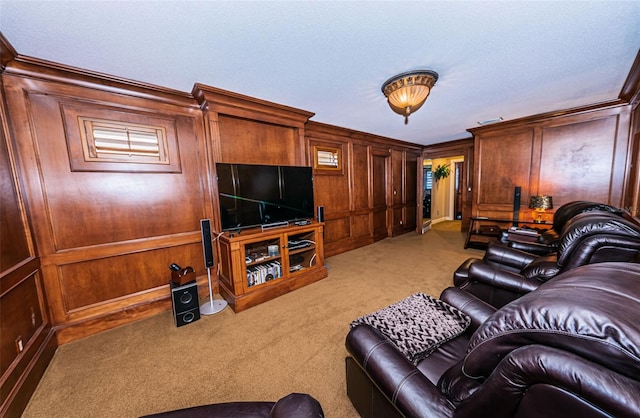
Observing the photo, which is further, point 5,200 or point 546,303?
point 5,200

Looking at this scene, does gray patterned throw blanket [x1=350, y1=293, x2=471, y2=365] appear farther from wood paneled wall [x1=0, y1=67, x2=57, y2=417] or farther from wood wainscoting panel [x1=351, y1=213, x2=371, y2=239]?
wood wainscoting panel [x1=351, y1=213, x2=371, y2=239]

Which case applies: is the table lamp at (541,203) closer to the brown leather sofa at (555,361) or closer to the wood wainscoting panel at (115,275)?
the brown leather sofa at (555,361)

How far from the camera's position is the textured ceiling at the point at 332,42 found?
1.37m

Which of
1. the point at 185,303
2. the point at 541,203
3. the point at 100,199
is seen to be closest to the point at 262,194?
the point at 185,303

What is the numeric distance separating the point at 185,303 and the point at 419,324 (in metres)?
2.15

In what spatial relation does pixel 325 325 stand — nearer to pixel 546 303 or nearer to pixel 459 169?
pixel 546 303

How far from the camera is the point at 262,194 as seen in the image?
8.78 feet

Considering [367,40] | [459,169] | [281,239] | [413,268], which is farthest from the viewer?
[459,169]

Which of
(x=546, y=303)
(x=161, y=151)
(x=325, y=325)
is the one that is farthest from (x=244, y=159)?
(x=546, y=303)

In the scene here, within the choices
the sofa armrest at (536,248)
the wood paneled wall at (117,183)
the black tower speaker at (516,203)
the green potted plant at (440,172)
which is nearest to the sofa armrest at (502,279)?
the sofa armrest at (536,248)

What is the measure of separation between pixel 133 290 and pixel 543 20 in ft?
13.8

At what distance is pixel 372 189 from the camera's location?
4.82 metres

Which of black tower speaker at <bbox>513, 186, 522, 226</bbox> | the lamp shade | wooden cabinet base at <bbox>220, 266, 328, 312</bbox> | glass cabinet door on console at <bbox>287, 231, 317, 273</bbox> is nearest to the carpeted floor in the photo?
wooden cabinet base at <bbox>220, 266, 328, 312</bbox>

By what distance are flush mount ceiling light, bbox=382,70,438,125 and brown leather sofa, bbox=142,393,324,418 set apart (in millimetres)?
2499
